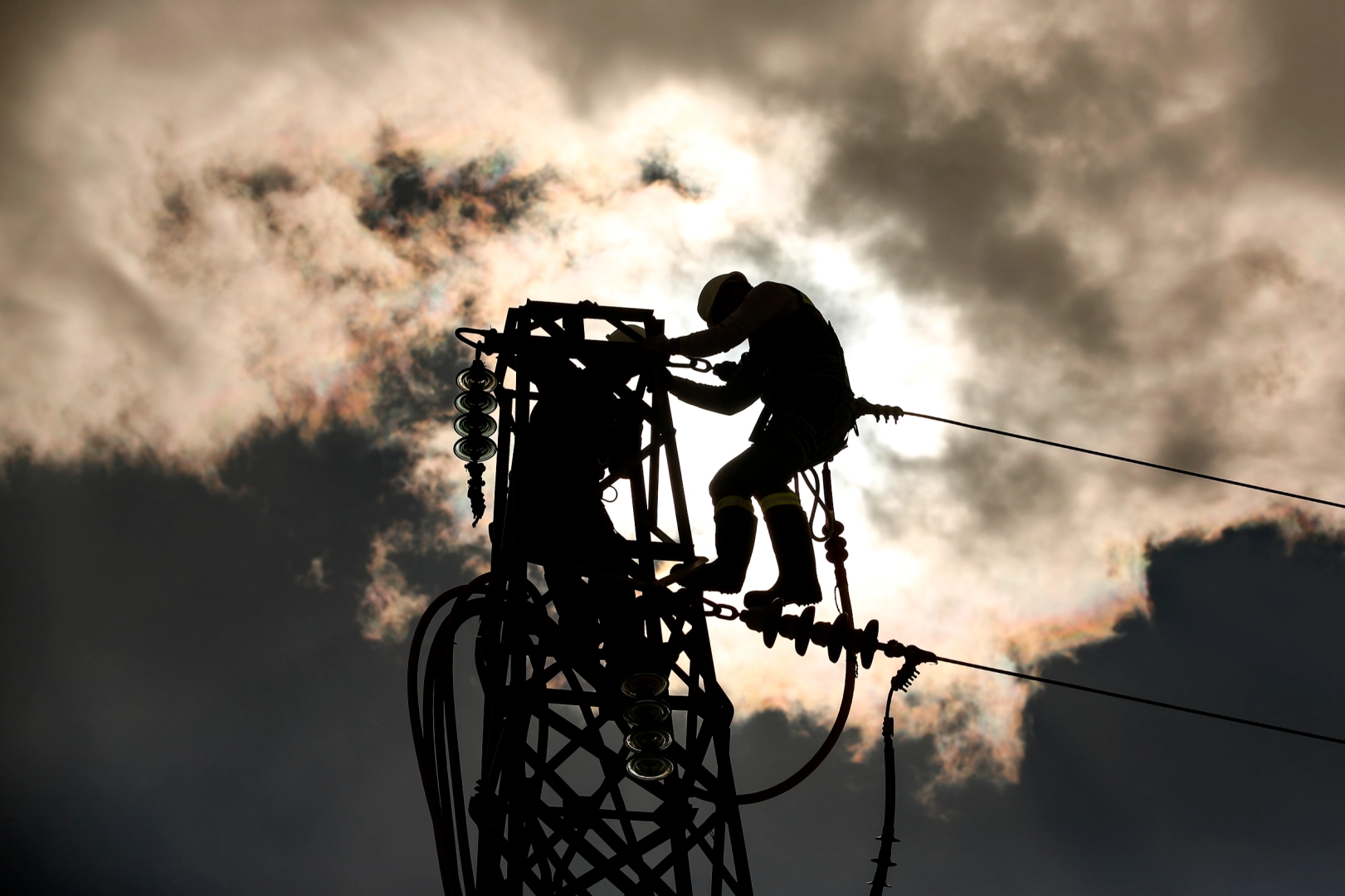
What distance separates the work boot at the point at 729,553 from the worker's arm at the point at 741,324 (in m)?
1.15

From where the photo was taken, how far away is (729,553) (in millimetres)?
6535

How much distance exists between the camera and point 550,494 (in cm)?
668

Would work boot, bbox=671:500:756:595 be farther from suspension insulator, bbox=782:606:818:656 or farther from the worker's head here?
the worker's head

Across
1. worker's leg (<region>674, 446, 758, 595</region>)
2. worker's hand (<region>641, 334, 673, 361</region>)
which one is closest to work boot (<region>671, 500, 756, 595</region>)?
worker's leg (<region>674, 446, 758, 595</region>)

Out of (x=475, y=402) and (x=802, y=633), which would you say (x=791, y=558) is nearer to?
(x=802, y=633)

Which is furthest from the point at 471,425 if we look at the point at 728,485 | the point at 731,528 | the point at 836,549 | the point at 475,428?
the point at 836,549

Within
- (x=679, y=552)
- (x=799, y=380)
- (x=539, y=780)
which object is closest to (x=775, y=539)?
(x=679, y=552)

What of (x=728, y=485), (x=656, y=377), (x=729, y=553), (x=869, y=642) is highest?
(x=656, y=377)

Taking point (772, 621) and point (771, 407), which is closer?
point (772, 621)

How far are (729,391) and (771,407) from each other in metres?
0.49

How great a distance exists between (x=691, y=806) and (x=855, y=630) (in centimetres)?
157

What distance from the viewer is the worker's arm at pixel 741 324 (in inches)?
273

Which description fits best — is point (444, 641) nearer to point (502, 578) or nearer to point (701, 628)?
point (502, 578)

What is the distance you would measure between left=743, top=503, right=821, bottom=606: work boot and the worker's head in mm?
1677
